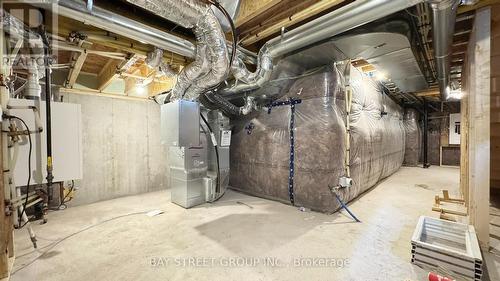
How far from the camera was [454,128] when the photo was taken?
7.40m

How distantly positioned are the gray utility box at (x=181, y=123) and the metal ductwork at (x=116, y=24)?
0.84m

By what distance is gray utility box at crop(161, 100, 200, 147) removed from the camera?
117 inches

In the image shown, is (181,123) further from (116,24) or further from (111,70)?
(111,70)

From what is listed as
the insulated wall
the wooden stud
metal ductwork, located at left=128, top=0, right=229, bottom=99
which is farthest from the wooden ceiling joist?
the wooden stud

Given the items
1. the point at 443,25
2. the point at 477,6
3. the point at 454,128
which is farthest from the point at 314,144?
the point at 454,128

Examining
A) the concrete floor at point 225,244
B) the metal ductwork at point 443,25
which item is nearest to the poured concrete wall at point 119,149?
the concrete floor at point 225,244

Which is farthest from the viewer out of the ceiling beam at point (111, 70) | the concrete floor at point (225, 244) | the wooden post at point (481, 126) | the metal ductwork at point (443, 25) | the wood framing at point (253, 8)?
the ceiling beam at point (111, 70)

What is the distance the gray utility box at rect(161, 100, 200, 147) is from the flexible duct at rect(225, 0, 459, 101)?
2.84 ft

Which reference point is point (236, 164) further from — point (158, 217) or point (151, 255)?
point (151, 255)

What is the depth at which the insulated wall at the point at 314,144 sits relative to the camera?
3.14 metres

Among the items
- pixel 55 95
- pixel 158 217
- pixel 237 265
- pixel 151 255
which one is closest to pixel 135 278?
pixel 151 255

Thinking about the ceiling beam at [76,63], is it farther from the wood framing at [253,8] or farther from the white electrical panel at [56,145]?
the wood framing at [253,8]

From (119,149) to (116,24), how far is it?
9.88 ft

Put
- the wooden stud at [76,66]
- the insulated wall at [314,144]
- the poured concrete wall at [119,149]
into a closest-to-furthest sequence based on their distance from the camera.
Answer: the wooden stud at [76,66], the insulated wall at [314,144], the poured concrete wall at [119,149]
